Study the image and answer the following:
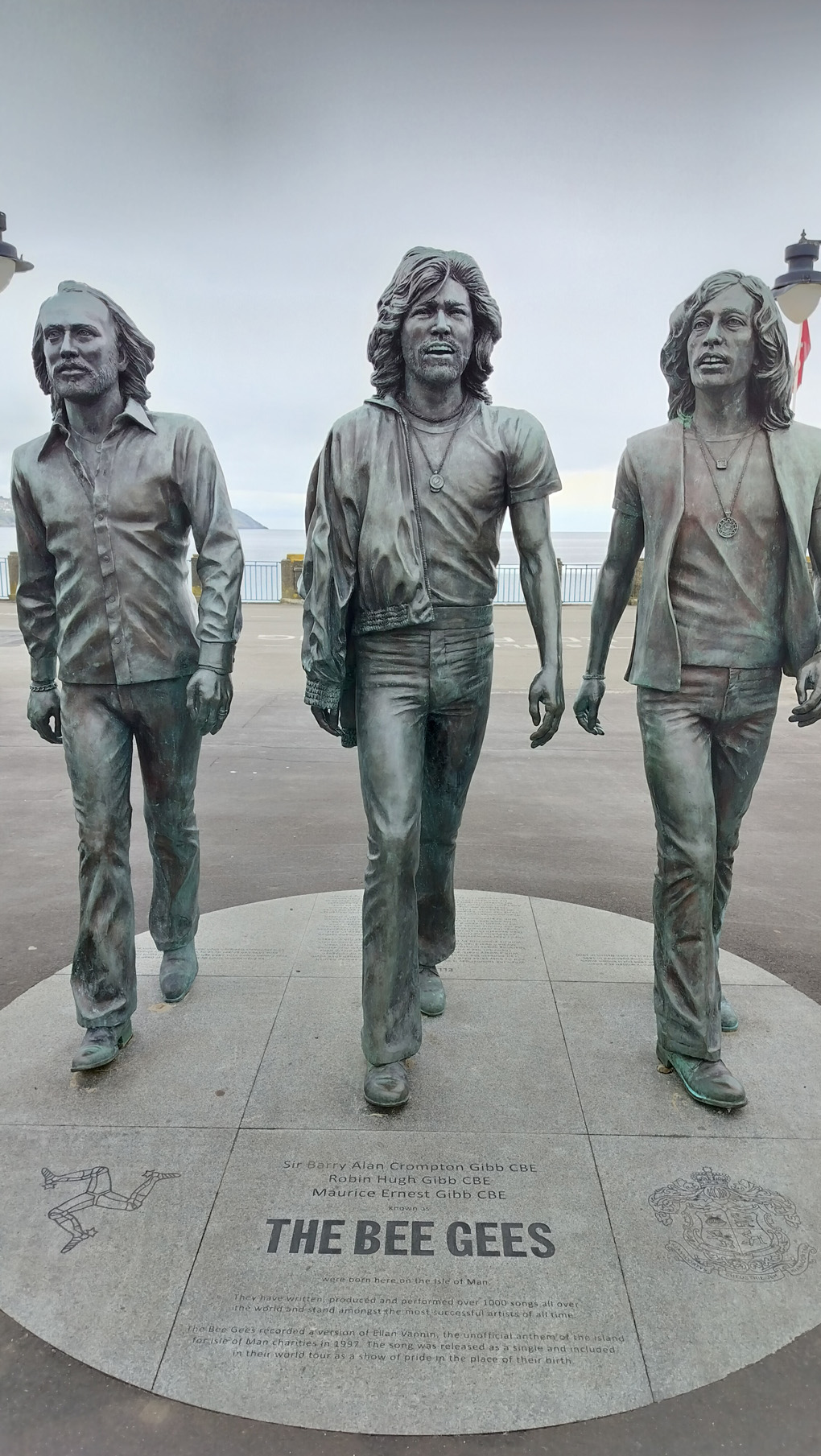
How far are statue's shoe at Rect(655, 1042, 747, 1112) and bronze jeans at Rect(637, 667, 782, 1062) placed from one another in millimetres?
28

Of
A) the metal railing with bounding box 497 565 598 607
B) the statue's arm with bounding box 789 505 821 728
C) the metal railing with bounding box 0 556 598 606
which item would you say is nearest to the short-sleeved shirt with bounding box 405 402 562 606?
the statue's arm with bounding box 789 505 821 728

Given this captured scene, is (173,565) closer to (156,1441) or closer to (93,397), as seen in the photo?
(93,397)

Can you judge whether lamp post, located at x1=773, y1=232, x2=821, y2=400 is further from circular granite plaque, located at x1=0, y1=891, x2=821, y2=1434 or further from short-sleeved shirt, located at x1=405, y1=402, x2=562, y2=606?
circular granite plaque, located at x1=0, y1=891, x2=821, y2=1434

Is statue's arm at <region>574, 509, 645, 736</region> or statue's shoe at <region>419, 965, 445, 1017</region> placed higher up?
statue's arm at <region>574, 509, 645, 736</region>

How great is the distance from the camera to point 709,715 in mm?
3207

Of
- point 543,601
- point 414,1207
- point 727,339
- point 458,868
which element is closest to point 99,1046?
point 414,1207

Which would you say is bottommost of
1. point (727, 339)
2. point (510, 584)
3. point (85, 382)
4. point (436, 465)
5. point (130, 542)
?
point (510, 584)

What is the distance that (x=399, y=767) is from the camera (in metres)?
3.08

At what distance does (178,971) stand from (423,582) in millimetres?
1926

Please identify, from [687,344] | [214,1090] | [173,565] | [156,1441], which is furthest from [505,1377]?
[687,344]

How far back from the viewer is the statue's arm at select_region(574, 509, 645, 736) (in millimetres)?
3400

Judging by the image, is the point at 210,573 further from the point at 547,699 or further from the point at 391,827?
the point at 547,699

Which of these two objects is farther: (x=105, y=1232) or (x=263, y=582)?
(x=263, y=582)

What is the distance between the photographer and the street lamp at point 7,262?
7.15m
